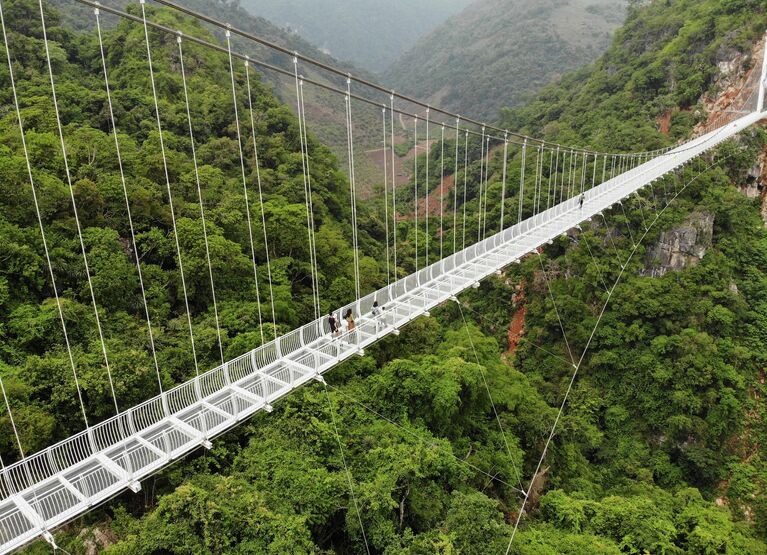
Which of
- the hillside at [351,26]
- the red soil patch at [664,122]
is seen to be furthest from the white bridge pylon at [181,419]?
the hillside at [351,26]

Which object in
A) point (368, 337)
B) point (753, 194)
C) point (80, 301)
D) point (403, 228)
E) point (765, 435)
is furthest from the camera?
point (403, 228)

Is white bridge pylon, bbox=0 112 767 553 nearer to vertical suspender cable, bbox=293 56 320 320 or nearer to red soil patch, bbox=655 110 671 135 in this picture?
vertical suspender cable, bbox=293 56 320 320

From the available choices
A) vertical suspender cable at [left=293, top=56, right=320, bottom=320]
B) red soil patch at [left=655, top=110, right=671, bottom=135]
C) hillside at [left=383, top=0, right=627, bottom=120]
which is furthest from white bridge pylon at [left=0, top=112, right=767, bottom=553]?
hillside at [left=383, top=0, right=627, bottom=120]

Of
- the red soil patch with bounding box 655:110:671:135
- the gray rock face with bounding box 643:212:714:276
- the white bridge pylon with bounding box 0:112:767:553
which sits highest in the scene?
Answer: the white bridge pylon with bounding box 0:112:767:553

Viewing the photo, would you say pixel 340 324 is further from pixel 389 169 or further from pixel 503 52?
pixel 503 52

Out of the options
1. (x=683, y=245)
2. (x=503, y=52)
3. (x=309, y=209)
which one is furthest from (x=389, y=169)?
(x=503, y=52)

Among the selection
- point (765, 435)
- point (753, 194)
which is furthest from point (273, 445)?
point (753, 194)

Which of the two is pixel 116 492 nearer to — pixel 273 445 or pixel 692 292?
pixel 273 445
